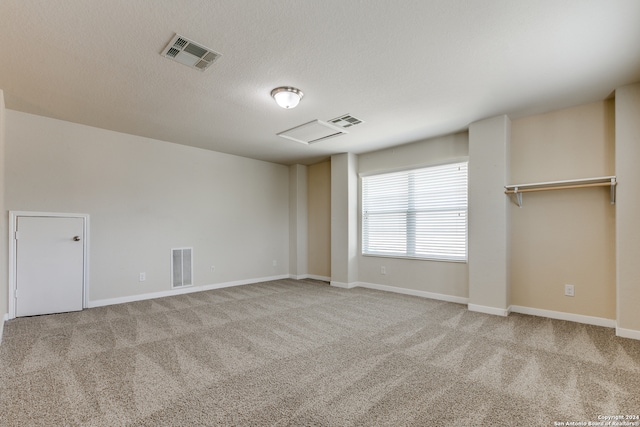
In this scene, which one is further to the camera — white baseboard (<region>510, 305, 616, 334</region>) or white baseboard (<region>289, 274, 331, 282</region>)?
white baseboard (<region>289, 274, 331, 282</region>)

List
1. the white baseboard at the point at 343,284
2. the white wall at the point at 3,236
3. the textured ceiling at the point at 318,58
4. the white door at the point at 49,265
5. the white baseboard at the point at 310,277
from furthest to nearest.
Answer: the white baseboard at the point at 310,277
the white baseboard at the point at 343,284
the white door at the point at 49,265
the white wall at the point at 3,236
the textured ceiling at the point at 318,58

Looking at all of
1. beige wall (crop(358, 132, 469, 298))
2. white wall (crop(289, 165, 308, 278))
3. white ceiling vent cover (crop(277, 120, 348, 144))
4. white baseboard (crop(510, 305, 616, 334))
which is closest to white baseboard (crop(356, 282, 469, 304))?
beige wall (crop(358, 132, 469, 298))

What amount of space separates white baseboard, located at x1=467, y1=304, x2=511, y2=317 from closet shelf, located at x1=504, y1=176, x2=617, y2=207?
1411 mm

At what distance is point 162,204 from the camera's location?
5.03 m

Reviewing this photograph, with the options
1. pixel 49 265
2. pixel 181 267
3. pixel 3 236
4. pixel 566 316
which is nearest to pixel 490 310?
pixel 566 316

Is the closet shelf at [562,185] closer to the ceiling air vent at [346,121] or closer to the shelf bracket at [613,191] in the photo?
the shelf bracket at [613,191]

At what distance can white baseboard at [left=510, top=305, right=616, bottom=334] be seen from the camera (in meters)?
3.41

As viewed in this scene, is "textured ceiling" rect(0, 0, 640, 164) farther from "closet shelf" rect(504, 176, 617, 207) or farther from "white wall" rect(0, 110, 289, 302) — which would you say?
"closet shelf" rect(504, 176, 617, 207)

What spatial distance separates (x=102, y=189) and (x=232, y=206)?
2.15 metres

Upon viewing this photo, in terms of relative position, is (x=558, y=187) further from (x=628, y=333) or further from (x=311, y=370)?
(x=311, y=370)

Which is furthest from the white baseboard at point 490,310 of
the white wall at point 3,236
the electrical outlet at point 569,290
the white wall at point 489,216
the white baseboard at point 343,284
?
the white wall at point 3,236

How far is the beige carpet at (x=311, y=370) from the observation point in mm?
1847

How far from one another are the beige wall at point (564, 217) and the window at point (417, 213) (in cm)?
77

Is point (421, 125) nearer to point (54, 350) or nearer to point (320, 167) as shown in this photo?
point (320, 167)
